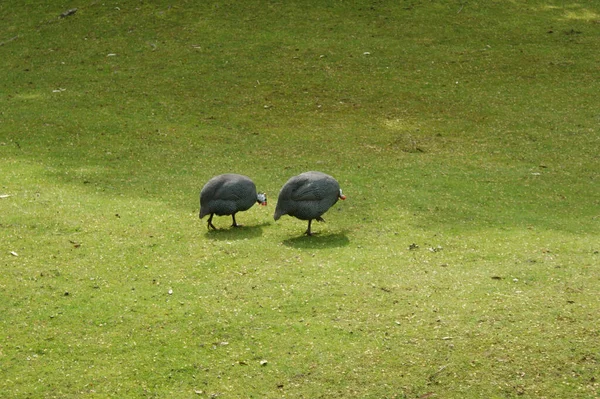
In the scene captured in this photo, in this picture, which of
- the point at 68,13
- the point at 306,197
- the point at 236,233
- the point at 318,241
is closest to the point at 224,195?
the point at 236,233

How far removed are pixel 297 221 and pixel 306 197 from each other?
1942 mm

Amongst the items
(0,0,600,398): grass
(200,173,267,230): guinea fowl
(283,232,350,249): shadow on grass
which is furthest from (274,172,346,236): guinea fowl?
(200,173,267,230): guinea fowl

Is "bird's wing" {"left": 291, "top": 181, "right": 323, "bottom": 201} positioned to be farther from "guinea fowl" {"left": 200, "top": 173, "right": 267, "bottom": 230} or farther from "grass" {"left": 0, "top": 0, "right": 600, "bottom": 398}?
"guinea fowl" {"left": 200, "top": 173, "right": 267, "bottom": 230}

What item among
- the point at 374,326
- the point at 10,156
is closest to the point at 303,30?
the point at 10,156

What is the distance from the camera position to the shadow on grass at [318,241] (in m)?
15.1

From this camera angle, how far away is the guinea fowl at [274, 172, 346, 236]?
15.1 m

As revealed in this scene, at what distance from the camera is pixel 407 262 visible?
1423cm

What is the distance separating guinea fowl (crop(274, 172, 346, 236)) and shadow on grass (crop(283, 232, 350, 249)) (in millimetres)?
490

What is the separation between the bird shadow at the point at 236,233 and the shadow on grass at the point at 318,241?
2.77 feet

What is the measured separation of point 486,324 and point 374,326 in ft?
5.58

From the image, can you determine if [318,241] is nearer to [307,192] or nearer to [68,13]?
[307,192]

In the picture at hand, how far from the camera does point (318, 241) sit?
15.5m

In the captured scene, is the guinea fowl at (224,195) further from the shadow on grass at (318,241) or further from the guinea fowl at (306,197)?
the shadow on grass at (318,241)

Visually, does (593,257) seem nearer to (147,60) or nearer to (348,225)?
(348,225)
